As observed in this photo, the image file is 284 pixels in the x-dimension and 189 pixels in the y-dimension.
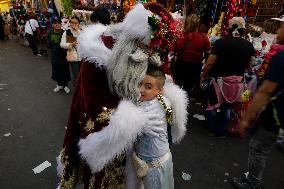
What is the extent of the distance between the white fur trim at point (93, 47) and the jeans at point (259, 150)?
76.3 inches

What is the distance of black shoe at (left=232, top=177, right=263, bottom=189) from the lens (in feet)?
11.7

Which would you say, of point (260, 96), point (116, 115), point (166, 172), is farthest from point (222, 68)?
point (116, 115)

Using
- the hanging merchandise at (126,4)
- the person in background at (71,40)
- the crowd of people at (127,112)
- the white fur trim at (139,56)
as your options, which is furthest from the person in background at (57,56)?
the white fur trim at (139,56)

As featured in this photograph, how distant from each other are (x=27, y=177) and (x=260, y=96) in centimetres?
311

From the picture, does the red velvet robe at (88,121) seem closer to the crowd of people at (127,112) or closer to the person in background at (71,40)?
the crowd of people at (127,112)

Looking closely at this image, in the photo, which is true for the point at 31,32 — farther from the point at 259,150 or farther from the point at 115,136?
the point at 115,136

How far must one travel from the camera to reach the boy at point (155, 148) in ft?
6.88

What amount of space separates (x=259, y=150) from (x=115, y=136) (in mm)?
2044

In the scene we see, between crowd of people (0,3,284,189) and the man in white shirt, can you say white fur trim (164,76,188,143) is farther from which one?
the man in white shirt

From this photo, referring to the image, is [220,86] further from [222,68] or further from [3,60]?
[3,60]

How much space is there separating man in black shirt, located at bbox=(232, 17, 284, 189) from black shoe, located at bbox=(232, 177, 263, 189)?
0.19 meters

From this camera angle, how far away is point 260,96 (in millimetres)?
2617

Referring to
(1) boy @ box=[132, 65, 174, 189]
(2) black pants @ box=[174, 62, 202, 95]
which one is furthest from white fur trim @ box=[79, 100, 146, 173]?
(2) black pants @ box=[174, 62, 202, 95]

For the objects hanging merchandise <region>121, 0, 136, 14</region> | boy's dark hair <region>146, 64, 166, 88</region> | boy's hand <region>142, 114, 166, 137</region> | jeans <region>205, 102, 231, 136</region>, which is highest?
hanging merchandise <region>121, 0, 136, 14</region>
